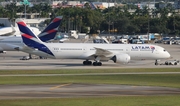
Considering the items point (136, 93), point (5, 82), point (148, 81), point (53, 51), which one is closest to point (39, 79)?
point (5, 82)

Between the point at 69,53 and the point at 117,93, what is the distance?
2968 centimetres

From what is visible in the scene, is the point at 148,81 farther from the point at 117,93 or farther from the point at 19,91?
the point at 19,91

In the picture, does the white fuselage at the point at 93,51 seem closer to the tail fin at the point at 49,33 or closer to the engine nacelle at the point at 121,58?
the engine nacelle at the point at 121,58

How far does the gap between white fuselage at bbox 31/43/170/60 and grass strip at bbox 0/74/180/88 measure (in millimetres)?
15033

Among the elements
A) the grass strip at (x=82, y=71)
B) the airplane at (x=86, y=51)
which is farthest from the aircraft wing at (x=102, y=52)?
the grass strip at (x=82, y=71)

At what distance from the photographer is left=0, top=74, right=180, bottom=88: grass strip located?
48625 millimetres

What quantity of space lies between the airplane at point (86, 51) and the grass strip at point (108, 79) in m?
14.3

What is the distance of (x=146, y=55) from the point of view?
72.9 meters

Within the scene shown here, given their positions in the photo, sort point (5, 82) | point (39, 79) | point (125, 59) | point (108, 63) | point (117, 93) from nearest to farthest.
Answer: point (117, 93), point (5, 82), point (39, 79), point (125, 59), point (108, 63)

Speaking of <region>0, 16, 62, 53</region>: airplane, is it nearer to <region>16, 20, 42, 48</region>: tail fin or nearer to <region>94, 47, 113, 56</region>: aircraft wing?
<region>16, 20, 42, 48</region>: tail fin

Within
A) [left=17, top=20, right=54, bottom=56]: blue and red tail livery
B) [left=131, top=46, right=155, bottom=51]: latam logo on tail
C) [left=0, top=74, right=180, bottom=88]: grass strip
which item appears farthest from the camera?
[left=131, top=46, right=155, bottom=51]: latam logo on tail

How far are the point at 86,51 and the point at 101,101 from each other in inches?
1376

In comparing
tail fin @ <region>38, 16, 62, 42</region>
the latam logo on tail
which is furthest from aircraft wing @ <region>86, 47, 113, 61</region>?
tail fin @ <region>38, 16, 62, 42</region>

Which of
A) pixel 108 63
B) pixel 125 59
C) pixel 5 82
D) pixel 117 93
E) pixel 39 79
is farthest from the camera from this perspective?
pixel 108 63
